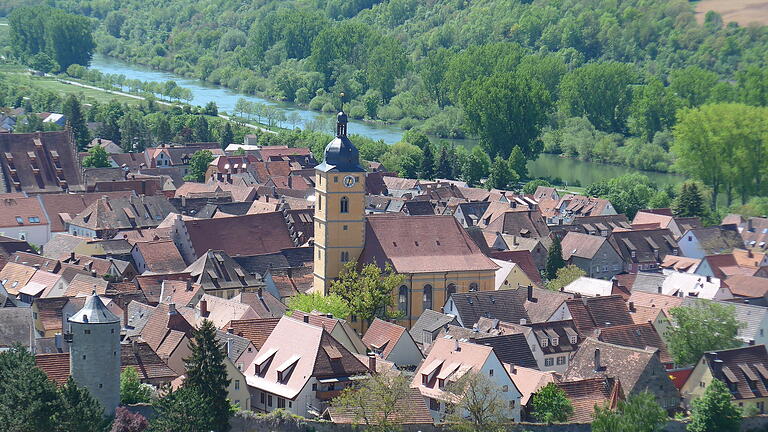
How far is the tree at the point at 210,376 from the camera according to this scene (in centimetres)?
4882

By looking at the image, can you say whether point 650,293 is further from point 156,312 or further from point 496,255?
point 156,312

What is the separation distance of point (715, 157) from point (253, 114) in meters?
49.1

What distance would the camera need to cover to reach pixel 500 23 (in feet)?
648

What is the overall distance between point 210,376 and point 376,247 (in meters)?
22.4

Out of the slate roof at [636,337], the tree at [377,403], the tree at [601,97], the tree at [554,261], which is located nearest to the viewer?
the tree at [377,403]

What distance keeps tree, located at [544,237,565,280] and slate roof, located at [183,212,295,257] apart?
1292 centimetres

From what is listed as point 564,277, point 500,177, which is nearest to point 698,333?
point 564,277

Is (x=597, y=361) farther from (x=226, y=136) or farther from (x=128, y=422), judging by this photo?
(x=226, y=136)

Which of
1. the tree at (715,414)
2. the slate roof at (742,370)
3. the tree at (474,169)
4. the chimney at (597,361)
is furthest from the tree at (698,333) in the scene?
the tree at (474,169)

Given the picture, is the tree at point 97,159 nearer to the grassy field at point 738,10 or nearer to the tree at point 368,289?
the tree at point 368,289

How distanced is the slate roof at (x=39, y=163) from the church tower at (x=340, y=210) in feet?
→ 101

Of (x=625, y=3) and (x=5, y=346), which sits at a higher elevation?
(x=625, y=3)

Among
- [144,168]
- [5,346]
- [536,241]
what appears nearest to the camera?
[5,346]

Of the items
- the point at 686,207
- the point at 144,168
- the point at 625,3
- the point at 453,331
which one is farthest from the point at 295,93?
the point at 453,331
